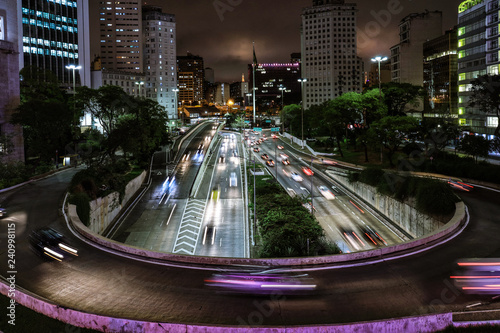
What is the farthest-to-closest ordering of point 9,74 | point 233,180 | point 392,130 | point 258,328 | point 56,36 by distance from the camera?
point 56,36 < point 233,180 < point 392,130 < point 9,74 < point 258,328

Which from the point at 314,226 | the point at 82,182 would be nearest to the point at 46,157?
the point at 82,182

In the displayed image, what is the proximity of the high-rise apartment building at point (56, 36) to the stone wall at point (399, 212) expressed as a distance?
102311mm

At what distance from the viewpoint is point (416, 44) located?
463ft

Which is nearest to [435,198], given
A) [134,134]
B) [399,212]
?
[399,212]

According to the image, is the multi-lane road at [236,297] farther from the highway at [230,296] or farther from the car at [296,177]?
the car at [296,177]

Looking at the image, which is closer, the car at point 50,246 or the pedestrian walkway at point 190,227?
the car at point 50,246

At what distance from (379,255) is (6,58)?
191 ft

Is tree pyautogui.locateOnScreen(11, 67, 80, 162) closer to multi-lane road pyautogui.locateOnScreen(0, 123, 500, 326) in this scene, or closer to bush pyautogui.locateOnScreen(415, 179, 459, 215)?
multi-lane road pyautogui.locateOnScreen(0, 123, 500, 326)

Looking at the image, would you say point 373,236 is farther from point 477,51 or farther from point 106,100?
point 477,51

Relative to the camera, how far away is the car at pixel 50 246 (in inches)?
800

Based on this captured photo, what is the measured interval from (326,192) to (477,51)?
60.0 m

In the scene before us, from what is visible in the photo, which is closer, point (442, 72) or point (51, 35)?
point (51, 35)

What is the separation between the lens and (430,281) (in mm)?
16984

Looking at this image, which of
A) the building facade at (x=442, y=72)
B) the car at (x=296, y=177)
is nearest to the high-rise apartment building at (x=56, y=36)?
the car at (x=296, y=177)
